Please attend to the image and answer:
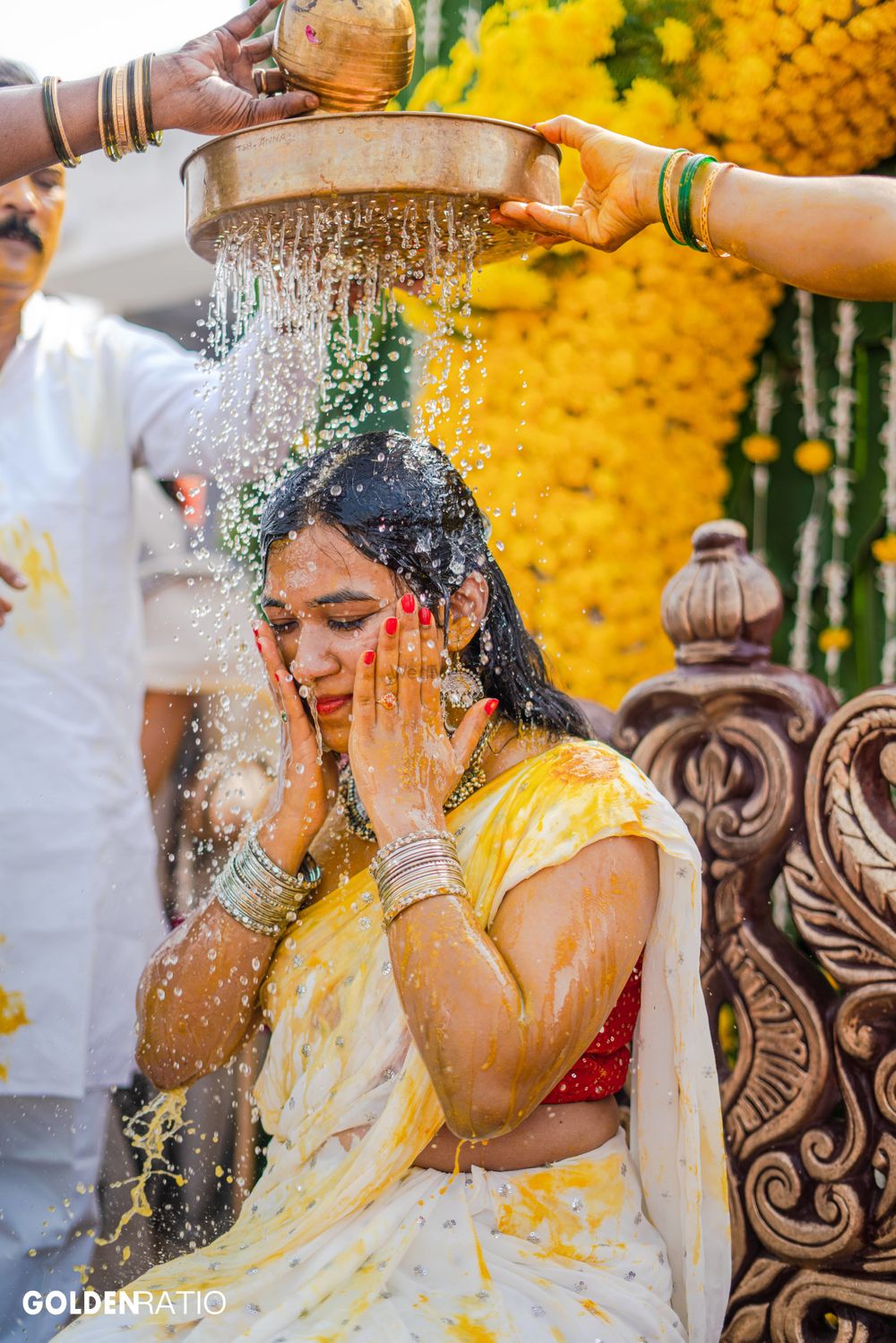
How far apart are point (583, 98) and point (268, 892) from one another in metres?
1.98

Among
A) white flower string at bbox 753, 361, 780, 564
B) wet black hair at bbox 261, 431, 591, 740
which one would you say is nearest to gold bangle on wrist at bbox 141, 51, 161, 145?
wet black hair at bbox 261, 431, 591, 740

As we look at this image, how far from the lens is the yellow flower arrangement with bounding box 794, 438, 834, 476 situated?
11.1 feet

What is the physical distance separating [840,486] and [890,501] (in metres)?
0.13

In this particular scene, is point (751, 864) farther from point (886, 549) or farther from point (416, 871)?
point (886, 549)

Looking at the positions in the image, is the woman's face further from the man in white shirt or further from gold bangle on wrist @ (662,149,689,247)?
the man in white shirt

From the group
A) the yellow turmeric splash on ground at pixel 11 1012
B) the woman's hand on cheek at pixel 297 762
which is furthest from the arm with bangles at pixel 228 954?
the yellow turmeric splash on ground at pixel 11 1012

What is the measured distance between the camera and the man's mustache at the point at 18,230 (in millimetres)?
2916

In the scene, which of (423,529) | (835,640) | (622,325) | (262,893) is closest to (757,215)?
(423,529)

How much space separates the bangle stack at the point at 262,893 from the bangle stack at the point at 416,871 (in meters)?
0.30

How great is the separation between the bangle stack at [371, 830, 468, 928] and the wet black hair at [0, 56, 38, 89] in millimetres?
1988

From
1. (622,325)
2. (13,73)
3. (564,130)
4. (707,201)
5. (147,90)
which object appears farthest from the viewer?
(622,325)

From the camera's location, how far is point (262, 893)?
197 centimetres

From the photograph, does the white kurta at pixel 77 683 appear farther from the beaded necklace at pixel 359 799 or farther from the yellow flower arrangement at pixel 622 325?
the beaded necklace at pixel 359 799

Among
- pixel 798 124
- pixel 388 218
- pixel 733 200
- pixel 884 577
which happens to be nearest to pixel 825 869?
pixel 733 200
